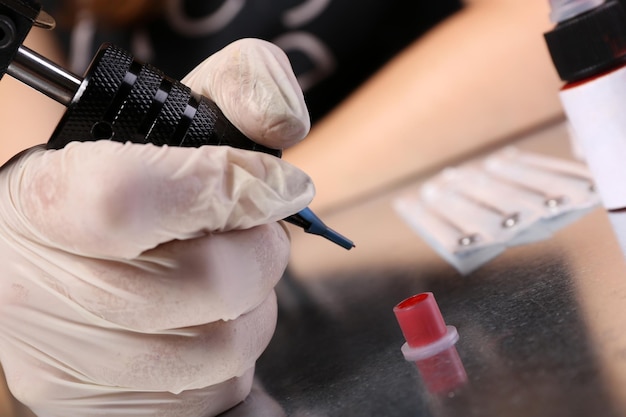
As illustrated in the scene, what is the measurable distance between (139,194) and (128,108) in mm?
106

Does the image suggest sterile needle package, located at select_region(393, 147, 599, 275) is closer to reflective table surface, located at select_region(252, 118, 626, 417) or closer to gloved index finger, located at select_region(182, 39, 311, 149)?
reflective table surface, located at select_region(252, 118, 626, 417)

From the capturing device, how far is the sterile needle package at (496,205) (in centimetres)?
92

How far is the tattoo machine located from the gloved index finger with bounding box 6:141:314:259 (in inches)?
1.4

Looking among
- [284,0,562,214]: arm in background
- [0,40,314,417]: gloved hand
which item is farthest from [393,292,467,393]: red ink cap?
[284,0,562,214]: arm in background

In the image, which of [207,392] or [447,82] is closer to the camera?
[207,392]

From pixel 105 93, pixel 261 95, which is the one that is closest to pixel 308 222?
pixel 261 95

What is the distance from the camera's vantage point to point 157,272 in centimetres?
63

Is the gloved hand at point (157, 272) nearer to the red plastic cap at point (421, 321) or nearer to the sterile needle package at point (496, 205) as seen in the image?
the red plastic cap at point (421, 321)

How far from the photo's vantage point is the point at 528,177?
117cm

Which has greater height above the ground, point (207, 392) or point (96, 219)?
point (96, 219)

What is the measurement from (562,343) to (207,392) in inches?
13.6

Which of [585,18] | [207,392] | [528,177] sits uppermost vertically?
[585,18]

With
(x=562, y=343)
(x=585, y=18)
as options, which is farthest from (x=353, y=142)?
(x=562, y=343)

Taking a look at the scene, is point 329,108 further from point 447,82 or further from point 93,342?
point 93,342
